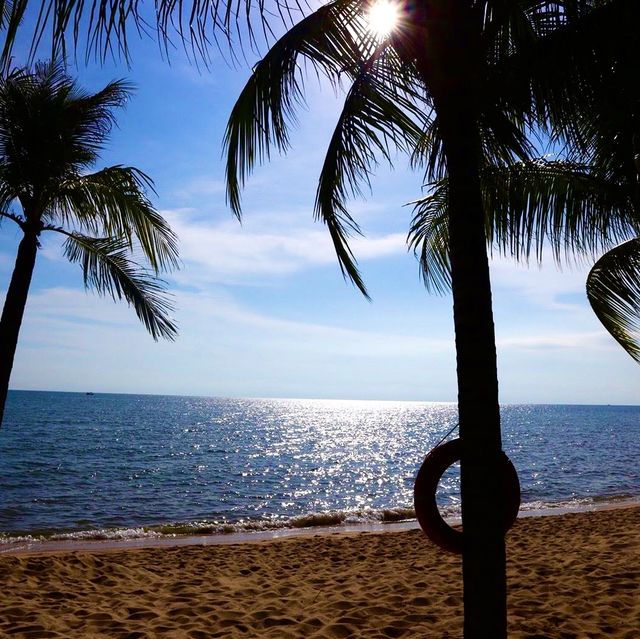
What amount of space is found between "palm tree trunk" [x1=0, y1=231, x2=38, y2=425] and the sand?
7.73ft

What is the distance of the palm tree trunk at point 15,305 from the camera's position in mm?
5672

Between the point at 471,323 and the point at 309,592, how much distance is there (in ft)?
16.9

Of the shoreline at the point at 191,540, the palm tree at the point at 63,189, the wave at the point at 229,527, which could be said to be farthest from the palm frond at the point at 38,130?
the wave at the point at 229,527

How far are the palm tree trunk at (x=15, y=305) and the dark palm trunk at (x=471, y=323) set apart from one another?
4.63 meters

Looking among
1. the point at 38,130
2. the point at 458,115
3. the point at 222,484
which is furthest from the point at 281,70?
the point at 222,484

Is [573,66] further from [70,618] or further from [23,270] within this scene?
[70,618]

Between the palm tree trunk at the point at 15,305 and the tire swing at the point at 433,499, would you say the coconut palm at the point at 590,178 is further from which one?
the palm tree trunk at the point at 15,305

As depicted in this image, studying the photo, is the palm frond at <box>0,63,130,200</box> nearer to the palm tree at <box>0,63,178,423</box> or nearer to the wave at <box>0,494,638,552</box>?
the palm tree at <box>0,63,178,423</box>

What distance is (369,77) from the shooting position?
3600 mm

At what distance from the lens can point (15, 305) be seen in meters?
5.79

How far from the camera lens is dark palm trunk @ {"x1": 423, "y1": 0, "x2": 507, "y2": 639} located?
2734 millimetres

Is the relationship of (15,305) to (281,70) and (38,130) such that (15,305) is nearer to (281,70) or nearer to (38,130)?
(38,130)

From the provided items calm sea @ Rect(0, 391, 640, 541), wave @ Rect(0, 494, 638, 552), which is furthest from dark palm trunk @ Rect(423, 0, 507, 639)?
calm sea @ Rect(0, 391, 640, 541)

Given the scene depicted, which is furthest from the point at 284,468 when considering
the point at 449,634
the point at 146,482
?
the point at 449,634
